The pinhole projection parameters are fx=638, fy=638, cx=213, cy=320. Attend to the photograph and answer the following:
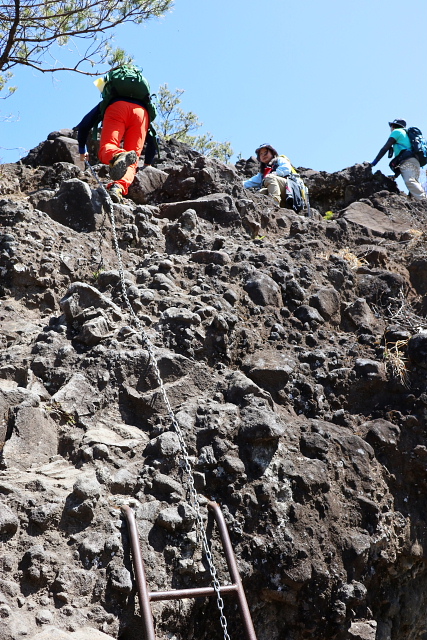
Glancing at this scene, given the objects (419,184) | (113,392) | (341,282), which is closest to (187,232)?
(341,282)

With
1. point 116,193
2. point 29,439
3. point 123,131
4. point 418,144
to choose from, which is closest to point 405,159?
point 418,144

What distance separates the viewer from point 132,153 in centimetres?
600

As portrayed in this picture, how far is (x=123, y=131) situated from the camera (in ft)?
20.6

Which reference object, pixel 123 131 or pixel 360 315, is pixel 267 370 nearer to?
pixel 360 315

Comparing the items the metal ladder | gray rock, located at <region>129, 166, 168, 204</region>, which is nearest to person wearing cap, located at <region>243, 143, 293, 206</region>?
gray rock, located at <region>129, 166, 168, 204</region>

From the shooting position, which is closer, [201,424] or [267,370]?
[201,424]

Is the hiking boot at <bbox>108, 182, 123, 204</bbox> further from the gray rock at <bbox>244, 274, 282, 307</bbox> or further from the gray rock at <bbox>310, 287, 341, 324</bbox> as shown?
the gray rock at <bbox>310, 287, 341, 324</bbox>

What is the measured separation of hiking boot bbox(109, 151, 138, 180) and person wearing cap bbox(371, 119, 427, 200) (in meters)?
4.59

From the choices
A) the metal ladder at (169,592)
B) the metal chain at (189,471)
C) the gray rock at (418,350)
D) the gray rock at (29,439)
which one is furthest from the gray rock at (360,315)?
the gray rock at (29,439)

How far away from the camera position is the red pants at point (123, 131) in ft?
19.9

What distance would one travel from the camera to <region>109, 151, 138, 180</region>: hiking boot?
5.95 meters

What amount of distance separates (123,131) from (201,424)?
367 centimetres

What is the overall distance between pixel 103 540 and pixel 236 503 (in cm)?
80

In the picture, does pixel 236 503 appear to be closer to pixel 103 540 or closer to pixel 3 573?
pixel 103 540
